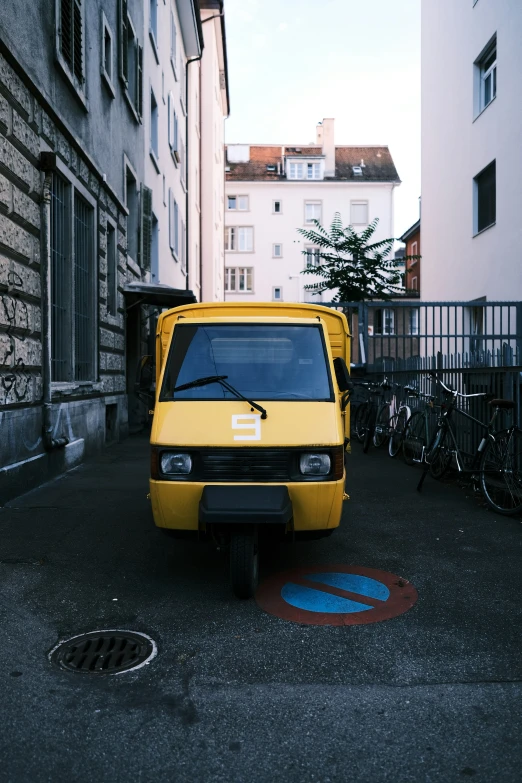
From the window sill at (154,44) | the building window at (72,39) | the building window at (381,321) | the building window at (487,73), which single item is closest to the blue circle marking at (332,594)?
the building window at (72,39)

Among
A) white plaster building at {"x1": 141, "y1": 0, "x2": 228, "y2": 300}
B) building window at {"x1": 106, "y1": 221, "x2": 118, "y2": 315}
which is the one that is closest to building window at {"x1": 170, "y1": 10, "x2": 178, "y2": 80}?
white plaster building at {"x1": 141, "y1": 0, "x2": 228, "y2": 300}

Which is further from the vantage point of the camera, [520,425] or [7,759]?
[520,425]

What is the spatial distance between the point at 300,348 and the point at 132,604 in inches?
88.3

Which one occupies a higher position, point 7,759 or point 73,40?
point 73,40

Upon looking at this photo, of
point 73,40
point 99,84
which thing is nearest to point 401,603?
point 73,40

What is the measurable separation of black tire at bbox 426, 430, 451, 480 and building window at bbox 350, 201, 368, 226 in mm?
48893

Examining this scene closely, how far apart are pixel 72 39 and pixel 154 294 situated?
5.16 metres

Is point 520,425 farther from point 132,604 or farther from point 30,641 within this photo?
point 30,641

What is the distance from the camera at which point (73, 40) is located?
10344 mm

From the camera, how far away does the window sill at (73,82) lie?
962 centimetres

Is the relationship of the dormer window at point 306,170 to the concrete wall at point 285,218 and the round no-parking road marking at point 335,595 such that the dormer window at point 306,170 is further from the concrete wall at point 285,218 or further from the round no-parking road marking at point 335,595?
the round no-parking road marking at point 335,595

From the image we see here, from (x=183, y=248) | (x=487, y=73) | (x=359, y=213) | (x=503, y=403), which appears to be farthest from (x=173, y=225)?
(x=359, y=213)

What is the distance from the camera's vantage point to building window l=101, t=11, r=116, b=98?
12484 millimetres

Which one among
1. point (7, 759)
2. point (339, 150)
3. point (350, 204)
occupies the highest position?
point (339, 150)
